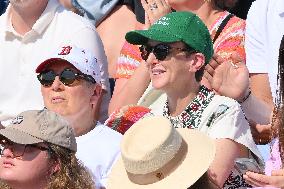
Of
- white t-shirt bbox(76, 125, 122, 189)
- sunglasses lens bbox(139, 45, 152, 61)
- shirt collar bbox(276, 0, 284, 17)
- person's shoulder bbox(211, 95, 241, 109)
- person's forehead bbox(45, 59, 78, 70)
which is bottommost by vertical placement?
white t-shirt bbox(76, 125, 122, 189)

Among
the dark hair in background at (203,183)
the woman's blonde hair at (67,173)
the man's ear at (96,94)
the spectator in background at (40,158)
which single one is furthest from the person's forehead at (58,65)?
the dark hair in background at (203,183)

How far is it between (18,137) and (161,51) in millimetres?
1018

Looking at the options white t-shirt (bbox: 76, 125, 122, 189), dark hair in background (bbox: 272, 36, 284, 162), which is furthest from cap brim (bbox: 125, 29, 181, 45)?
dark hair in background (bbox: 272, 36, 284, 162)

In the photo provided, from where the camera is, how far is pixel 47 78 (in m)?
5.80

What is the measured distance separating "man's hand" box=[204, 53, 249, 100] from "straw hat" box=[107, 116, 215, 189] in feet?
2.38

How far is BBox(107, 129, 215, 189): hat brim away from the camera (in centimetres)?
434

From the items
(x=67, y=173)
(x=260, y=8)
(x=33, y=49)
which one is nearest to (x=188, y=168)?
(x=67, y=173)

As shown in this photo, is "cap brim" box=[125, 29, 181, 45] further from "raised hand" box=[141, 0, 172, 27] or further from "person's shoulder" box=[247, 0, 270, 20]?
"person's shoulder" box=[247, 0, 270, 20]

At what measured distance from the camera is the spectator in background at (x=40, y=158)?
4.91m

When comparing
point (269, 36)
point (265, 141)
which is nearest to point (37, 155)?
point (265, 141)

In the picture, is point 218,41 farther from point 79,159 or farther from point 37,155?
point 37,155

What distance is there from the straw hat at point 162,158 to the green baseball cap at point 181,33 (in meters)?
0.88

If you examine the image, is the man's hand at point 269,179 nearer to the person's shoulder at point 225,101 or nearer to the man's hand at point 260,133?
the person's shoulder at point 225,101

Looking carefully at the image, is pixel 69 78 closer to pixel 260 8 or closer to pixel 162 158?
pixel 260 8
